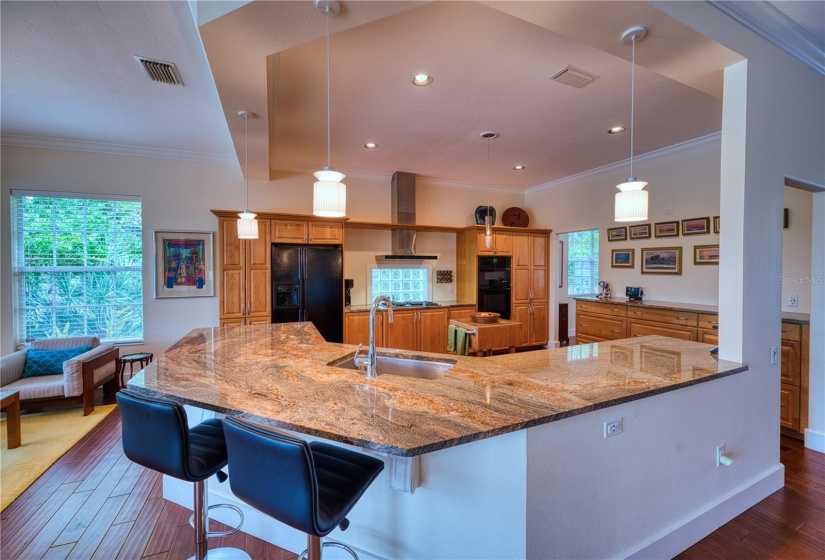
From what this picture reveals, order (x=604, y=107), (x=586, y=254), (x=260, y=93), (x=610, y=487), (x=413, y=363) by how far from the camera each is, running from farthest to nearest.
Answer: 1. (x=586, y=254)
2. (x=604, y=107)
3. (x=260, y=93)
4. (x=413, y=363)
5. (x=610, y=487)

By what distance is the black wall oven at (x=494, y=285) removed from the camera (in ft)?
19.1

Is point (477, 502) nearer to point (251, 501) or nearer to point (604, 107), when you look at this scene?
point (251, 501)

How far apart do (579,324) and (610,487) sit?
12.5 ft

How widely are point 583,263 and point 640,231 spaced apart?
334cm

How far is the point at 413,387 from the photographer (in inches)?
63.0

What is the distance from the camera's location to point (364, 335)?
509cm

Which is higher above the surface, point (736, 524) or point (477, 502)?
point (477, 502)

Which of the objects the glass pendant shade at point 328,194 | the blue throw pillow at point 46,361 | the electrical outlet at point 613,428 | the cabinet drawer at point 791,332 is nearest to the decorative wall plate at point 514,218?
the cabinet drawer at point 791,332

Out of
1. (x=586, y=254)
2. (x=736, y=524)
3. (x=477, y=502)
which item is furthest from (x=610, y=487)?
(x=586, y=254)

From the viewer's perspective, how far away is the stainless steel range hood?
5.50 meters

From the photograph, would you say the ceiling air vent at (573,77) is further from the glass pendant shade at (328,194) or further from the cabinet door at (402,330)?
the cabinet door at (402,330)

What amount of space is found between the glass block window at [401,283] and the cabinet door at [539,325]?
73.8 inches

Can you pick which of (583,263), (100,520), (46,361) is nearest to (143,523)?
(100,520)

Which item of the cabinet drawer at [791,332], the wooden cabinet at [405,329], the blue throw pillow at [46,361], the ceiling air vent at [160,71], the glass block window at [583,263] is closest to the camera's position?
the ceiling air vent at [160,71]
